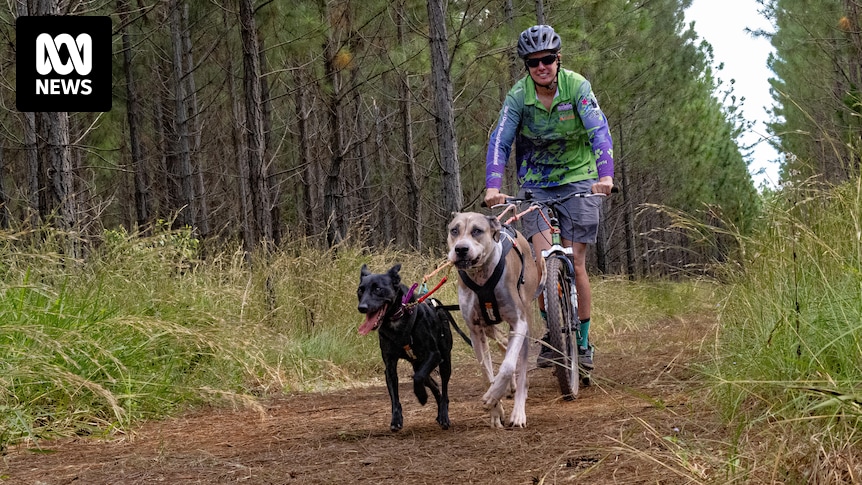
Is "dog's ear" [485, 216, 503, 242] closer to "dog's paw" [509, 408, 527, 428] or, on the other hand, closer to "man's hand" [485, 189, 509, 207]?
"man's hand" [485, 189, 509, 207]

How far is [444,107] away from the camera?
1052 cm

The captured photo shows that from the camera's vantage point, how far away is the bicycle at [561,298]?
529cm

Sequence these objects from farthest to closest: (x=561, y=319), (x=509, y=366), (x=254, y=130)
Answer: (x=254, y=130) < (x=561, y=319) < (x=509, y=366)

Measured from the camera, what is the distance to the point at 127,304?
246 inches

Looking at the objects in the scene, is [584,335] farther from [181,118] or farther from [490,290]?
[181,118]

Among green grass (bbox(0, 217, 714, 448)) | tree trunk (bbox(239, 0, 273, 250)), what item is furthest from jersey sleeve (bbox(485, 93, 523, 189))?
tree trunk (bbox(239, 0, 273, 250))

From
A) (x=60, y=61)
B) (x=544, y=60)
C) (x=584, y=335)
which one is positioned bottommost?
(x=584, y=335)

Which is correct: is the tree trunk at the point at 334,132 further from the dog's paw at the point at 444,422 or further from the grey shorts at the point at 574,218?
the dog's paw at the point at 444,422

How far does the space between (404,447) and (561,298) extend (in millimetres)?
1716

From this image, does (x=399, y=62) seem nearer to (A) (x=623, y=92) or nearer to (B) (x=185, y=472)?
(A) (x=623, y=92)

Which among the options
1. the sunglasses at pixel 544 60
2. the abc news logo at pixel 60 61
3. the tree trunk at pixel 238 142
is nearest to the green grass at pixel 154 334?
the abc news logo at pixel 60 61

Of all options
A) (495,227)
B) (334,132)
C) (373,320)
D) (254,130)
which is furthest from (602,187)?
(334,132)

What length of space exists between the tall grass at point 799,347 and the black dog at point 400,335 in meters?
1.51

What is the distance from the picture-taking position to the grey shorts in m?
5.75
